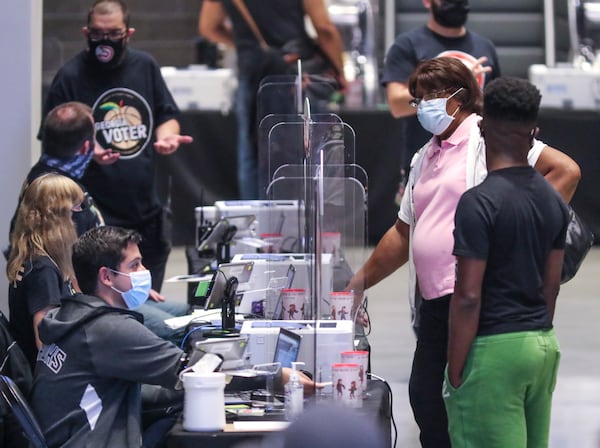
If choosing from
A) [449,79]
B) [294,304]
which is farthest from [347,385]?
[449,79]

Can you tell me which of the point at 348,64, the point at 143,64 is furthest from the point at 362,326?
the point at 348,64

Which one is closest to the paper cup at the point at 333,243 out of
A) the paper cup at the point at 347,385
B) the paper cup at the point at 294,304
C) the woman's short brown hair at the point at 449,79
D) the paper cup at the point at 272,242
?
the paper cup at the point at 272,242

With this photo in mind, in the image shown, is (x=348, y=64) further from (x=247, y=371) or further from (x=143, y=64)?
(x=247, y=371)

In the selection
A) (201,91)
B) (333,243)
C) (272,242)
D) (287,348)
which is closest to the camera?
(287,348)

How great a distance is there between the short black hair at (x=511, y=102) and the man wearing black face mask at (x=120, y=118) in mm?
2844

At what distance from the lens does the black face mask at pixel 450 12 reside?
5.66 metres

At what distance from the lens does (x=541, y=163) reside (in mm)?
3881

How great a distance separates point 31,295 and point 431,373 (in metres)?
1.33

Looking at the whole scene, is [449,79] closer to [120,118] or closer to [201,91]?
[120,118]

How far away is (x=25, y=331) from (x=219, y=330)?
66cm

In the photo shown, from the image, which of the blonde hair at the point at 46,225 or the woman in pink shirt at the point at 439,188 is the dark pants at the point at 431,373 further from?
the blonde hair at the point at 46,225

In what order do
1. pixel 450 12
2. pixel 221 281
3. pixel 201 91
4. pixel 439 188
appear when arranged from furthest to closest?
pixel 201 91, pixel 450 12, pixel 221 281, pixel 439 188

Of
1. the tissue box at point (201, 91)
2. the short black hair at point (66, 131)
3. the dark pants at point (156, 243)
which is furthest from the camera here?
the tissue box at point (201, 91)

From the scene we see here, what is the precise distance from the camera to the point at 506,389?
322 cm
